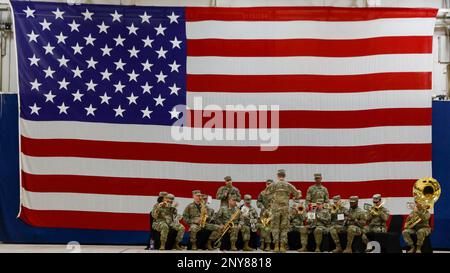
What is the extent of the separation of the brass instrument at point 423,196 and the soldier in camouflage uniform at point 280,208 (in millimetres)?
2031

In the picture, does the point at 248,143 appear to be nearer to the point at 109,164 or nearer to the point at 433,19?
the point at 109,164

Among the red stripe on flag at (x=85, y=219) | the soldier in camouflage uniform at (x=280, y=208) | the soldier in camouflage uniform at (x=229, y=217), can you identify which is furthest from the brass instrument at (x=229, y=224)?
the red stripe on flag at (x=85, y=219)

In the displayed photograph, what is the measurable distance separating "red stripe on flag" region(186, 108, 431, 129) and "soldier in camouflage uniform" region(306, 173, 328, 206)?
1.27m

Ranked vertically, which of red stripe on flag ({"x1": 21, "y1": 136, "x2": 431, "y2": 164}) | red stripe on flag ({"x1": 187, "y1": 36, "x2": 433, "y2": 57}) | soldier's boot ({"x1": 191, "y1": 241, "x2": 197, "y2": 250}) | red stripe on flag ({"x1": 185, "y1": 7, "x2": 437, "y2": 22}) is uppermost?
red stripe on flag ({"x1": 185, "y1": 7, "x2": 437, "y2": 22})

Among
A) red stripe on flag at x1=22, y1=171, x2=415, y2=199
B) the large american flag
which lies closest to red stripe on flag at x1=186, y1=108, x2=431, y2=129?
the large american flag

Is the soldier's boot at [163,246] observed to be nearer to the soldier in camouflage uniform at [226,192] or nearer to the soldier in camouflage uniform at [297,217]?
the soldier in camouflage uniform at [226,192]

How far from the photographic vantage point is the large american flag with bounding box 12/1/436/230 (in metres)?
13.1

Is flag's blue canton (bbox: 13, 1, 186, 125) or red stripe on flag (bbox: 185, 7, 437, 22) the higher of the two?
red stripe on flag (bbox: 185, 7, 437, 22)

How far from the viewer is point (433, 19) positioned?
13.3 m

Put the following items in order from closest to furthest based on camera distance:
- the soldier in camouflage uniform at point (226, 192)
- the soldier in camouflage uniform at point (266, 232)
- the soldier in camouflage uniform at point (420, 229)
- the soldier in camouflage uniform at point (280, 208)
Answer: the soldier in camouflage uniform at point (420, 229), the soldier in camouflage uniform at point (280, 208), the soldier in camouflage uniform at point (266, 232), the soldier in camouflage uniform at point (226, 192)

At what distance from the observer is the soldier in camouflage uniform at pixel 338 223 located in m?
11.6

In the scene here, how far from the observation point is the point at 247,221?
12.1 m

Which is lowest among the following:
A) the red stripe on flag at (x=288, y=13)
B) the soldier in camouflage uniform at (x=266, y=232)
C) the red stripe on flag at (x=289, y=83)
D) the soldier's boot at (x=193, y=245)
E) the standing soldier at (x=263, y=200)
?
the soldier's boot at (x=193, y=245)

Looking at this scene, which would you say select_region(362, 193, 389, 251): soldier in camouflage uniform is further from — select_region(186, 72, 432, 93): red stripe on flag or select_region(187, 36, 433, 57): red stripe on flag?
select_region(187, 36, 433, 57): red stripe on flag
